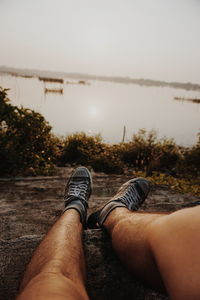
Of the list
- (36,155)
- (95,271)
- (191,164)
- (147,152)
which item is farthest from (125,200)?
(147,152)

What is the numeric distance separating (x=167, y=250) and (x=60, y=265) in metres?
0.59

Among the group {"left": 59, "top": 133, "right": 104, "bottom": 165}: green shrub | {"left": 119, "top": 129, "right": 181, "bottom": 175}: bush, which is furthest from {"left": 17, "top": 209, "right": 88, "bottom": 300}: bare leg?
{"left": 119, "top": 129, "right": 181, "bottom": 175}: bush

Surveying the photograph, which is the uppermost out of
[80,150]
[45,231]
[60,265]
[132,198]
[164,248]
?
[164,248]

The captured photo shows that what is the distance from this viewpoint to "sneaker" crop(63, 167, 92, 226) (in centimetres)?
221

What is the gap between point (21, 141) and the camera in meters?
5.04

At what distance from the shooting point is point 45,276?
118cm

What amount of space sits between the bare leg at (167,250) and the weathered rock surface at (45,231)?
0.19m

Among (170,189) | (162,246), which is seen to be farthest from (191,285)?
(170,189)

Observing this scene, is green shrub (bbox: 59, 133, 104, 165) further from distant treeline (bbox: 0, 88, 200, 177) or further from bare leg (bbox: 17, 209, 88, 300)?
bare leg (bbox: 17, 209, 88, 300)

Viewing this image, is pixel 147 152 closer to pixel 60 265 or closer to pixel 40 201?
pixel 40 201

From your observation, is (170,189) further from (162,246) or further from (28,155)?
(162,246)

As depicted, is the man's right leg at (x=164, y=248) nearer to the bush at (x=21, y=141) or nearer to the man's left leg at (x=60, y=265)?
the man's left leg at (x=60, y=265)

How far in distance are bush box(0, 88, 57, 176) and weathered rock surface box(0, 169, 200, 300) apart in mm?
521

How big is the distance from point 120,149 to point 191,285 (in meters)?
8.54
